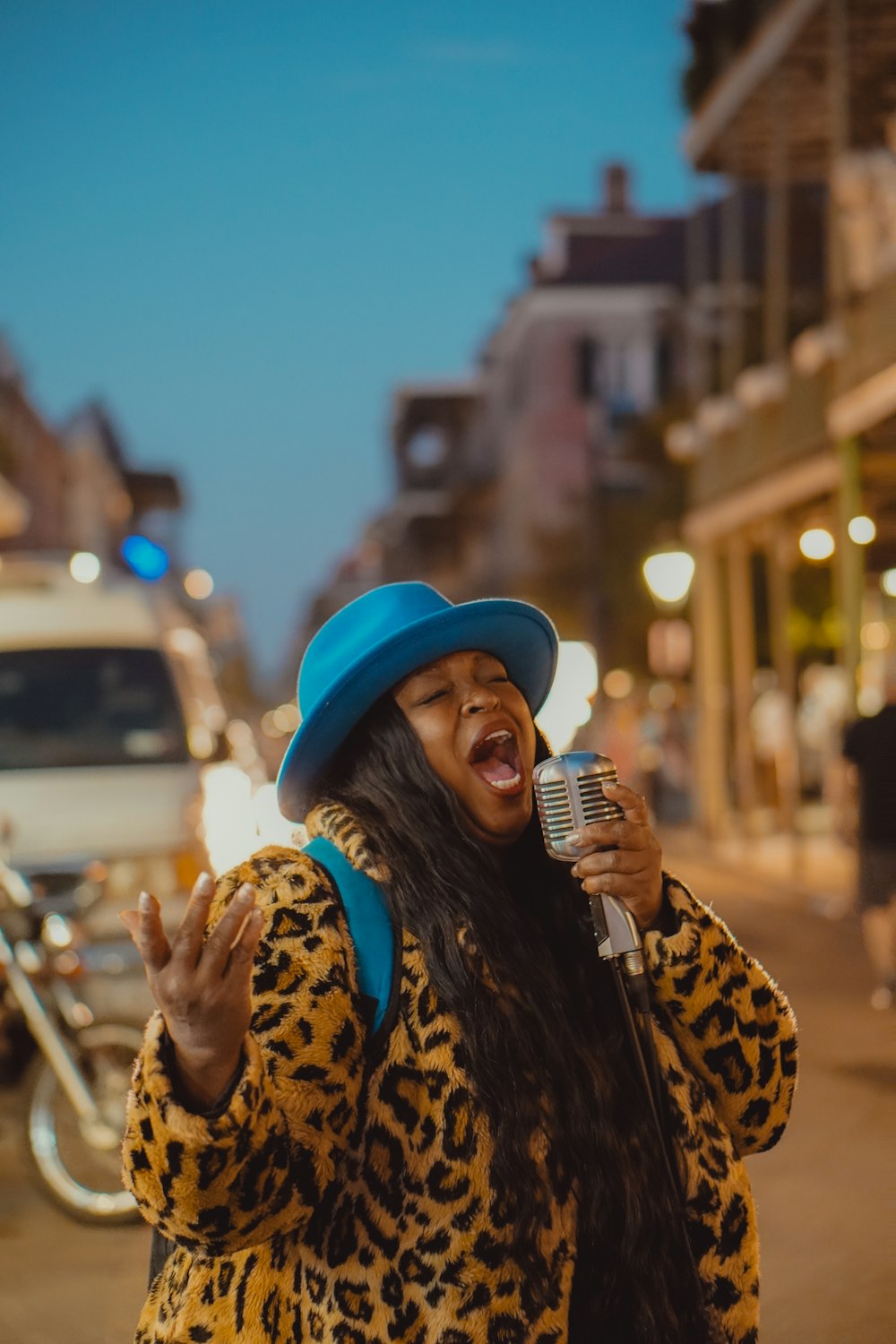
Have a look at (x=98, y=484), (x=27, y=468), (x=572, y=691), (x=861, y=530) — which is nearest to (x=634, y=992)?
(x=572, y=691)

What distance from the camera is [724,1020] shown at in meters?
2.42

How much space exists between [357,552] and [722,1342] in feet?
423

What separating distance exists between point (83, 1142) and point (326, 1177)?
4.58 m

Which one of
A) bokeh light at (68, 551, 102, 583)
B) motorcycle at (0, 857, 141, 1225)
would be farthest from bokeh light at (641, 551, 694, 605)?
motorcycle at (0, 857, 141, 1225)

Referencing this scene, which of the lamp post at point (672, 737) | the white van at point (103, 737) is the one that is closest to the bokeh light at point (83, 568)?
the white van at point (103, 737)

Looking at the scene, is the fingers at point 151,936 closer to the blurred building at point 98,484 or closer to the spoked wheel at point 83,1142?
the spoked wheel at point 83,1142

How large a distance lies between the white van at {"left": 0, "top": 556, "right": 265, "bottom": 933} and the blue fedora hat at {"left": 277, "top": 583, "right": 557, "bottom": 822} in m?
5.32

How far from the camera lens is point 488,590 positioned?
206 feet

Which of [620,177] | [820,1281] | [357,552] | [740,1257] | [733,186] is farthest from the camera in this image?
[357,552]

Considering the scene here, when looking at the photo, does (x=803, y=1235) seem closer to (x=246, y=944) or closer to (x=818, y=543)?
(x=246, y=944)

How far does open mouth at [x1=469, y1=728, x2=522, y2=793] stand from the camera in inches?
97.3

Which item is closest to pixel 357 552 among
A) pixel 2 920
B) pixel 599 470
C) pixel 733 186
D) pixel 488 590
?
pixel 488 590

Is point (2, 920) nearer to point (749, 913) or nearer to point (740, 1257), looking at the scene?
point (740, 1257)

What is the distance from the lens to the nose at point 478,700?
8.33 ft
